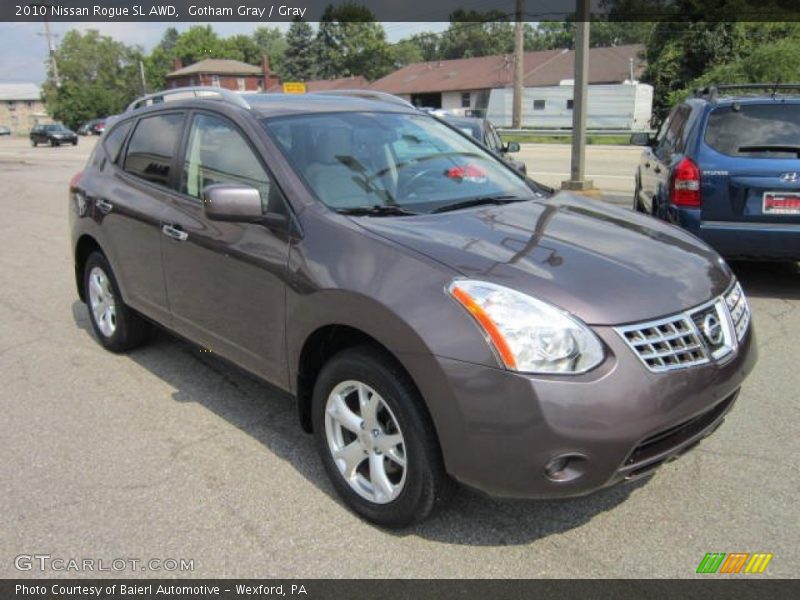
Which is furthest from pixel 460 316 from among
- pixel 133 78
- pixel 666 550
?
pixel 133 78

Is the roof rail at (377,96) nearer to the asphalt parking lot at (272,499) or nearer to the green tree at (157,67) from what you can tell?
the asphalt parking lot at (272,499)

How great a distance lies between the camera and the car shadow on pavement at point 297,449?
2957 millimetres

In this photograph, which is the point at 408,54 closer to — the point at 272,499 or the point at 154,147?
the point at 154,147

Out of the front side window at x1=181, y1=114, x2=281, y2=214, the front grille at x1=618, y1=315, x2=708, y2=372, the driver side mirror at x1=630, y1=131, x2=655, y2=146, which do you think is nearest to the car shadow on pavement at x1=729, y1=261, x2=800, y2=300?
the driver side mirror at x1=630, y1=131, x2=655, y2=146

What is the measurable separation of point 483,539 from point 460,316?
3.29 ft

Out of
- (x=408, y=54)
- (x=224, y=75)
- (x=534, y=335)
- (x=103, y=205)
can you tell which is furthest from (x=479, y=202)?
(x=408, y=54)

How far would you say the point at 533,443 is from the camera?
2445mm

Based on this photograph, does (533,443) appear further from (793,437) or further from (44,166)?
(44,166)

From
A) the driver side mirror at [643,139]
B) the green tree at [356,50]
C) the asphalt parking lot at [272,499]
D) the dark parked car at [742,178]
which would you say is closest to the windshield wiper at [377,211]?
the asphalt parking lot at [272,499]

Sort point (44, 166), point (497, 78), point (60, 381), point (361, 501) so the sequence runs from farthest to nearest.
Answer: point (497, 78)
point (44, 166)
point (60, 381)
point (361, 501)

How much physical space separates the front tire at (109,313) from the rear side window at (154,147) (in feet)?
2.58

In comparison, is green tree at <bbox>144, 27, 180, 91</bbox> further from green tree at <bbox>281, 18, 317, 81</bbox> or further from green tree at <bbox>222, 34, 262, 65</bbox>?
green tree at <bbox>281, 18, 317, 81</bbox>

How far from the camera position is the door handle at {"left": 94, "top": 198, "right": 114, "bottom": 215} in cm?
477

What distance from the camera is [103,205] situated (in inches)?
191
